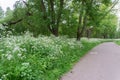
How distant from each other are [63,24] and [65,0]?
2177mm

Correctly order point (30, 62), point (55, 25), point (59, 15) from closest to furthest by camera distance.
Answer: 1. point (30, 62)
2. point (59, 15)
3. point (55, 25)

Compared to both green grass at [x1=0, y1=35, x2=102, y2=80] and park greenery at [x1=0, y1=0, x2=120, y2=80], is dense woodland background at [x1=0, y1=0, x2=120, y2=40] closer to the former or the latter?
park greenery at [x1=0, y1=0, x2=120, y2=80]

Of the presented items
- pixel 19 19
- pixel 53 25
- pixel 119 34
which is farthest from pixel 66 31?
pixel 119 34

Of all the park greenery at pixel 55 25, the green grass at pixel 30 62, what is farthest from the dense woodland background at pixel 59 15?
the green grass at pixel 30 62

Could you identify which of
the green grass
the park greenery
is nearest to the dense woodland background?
the park greenery

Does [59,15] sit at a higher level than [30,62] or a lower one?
higher

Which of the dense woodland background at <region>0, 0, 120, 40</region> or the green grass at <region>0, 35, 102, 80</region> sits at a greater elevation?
the dense woodland background at <region>0, 0, 120, 40</region>

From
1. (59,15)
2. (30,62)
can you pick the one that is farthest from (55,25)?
(30,62)

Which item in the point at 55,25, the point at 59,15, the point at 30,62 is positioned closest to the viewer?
the point at 30,62

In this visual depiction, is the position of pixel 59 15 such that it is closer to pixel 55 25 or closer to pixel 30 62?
pixel 55 25

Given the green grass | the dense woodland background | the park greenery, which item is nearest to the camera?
the green grass

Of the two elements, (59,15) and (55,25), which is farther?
(55,25)

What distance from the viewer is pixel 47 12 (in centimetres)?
1841

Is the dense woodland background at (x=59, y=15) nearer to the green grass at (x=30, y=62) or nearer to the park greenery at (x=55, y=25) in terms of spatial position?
the park greenery at (x=55, y=25)
